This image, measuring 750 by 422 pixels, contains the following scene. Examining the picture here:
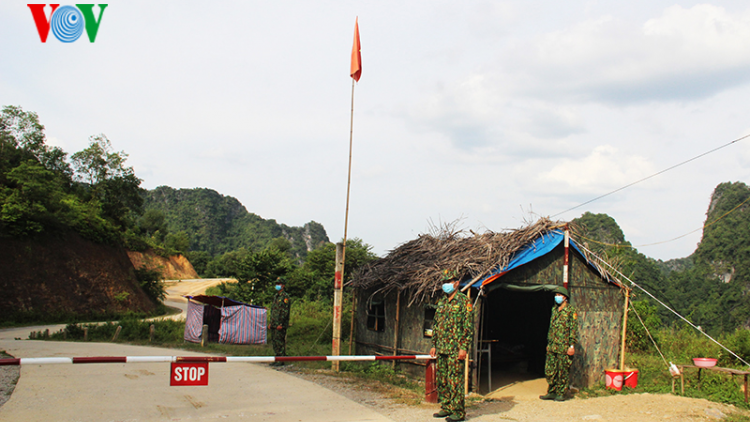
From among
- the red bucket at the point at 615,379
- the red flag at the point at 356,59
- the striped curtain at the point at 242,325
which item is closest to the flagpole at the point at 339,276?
the red flag at the point at 356,59

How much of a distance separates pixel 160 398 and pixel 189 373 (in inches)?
89.2

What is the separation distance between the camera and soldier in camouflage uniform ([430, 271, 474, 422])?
288 inches

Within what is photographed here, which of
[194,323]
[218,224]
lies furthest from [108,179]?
[218,224]

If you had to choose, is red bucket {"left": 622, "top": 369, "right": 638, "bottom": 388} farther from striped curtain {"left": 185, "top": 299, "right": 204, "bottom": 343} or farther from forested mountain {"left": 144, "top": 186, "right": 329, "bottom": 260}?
forested mountain {"left": 144, "top": 186, "right": 329, "bottom": 260}

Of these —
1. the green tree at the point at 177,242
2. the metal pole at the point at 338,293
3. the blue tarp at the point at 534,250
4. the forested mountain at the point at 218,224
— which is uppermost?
the forested mountain at the point at 218,224

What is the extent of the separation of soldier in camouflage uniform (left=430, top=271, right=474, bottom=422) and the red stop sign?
3.43m

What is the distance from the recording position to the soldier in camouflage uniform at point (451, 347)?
288 inches

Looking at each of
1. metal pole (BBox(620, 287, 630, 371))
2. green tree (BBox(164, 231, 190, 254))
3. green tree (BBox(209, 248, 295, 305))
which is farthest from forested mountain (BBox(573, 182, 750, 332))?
green tree (BBox(164, 231, 190, 254))

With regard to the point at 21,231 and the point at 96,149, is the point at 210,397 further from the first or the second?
the point at 96,149

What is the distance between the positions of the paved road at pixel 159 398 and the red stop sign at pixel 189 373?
0.89 metres

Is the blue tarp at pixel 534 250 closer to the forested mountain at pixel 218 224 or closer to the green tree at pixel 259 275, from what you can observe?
the green tree at pixel 259 275

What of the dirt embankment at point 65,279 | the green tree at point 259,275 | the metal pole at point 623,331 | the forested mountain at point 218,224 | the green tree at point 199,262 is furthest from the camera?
the forested mountain at point 218,224

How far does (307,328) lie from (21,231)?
17.8 metres

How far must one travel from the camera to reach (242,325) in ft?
63.2
